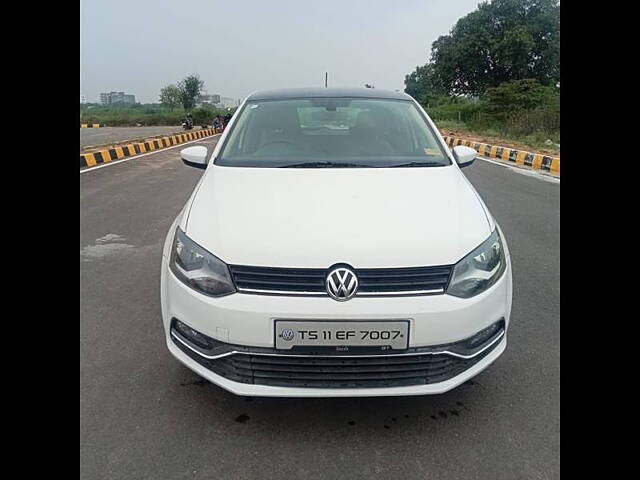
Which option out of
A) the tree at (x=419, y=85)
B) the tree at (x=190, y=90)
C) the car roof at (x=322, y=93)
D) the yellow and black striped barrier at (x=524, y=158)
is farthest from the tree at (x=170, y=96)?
the car roof at (x=322, y=93)

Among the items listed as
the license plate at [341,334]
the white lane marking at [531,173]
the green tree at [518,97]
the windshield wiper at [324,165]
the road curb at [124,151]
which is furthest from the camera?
the green tree at [518,97]

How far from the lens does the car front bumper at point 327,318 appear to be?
1995 millimetres

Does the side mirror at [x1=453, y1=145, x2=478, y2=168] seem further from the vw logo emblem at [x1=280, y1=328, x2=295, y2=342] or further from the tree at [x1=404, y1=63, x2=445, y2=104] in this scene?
the tree at [x1=404, y1=63, x2=445, y2=104]

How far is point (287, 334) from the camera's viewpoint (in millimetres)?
2002

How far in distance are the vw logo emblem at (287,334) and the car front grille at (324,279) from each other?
145 millimetres

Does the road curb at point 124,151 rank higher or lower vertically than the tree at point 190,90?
lower

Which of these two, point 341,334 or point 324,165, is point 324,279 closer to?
point 341,334

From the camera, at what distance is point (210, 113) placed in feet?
157

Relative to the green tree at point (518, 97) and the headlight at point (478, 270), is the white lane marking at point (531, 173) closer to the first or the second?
the headlight at point (478, 270)

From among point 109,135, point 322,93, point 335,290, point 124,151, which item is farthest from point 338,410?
point 109,135

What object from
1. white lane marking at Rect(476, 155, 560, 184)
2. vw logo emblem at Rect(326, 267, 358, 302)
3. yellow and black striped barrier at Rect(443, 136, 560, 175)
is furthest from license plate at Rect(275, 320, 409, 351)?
yellow and black striped barrier at Rect(443, 136, 560, 175)

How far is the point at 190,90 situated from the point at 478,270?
63.1 m

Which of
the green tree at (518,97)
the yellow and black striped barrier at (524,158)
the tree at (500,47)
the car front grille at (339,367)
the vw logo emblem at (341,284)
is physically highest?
the tree at (500,47)

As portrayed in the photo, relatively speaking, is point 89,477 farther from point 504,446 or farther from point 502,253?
point 502,253
